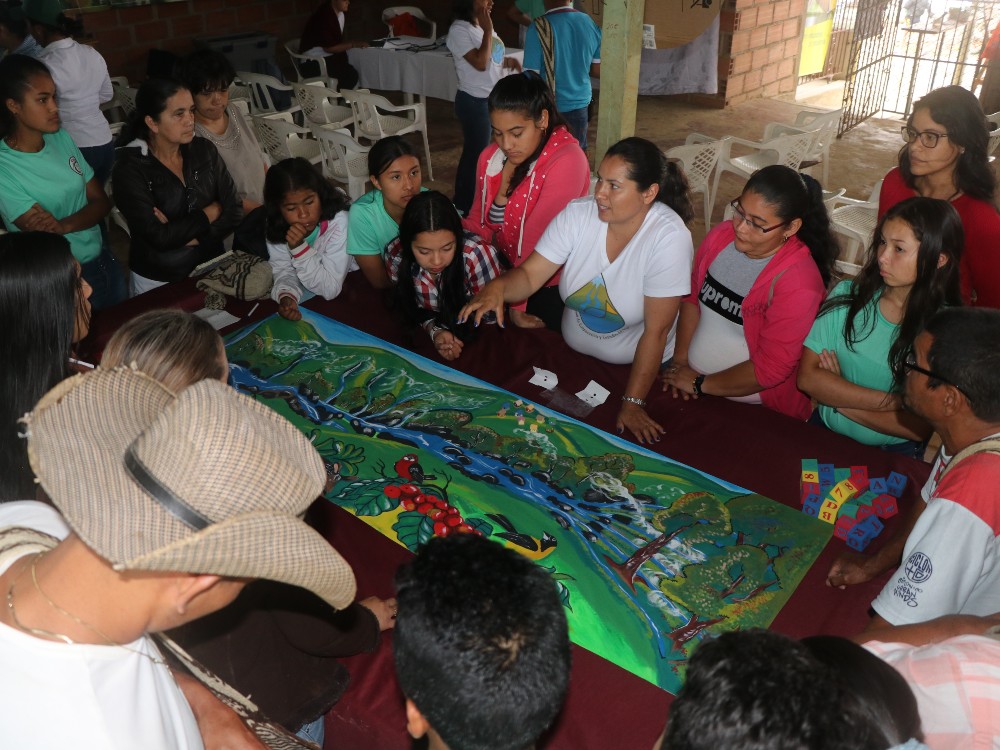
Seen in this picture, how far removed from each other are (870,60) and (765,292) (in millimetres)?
7585

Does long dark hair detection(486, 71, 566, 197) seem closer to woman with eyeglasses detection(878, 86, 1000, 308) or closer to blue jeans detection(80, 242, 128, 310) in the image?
woman with eyeglasses detection(878, 86, 1000, 308)

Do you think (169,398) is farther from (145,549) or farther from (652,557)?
(652,557)

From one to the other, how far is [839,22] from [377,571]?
984cm

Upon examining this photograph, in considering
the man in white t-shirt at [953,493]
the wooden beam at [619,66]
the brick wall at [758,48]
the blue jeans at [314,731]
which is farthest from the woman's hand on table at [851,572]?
the brick wall at [758,48]

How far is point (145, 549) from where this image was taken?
0.96 metres

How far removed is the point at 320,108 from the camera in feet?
20.7

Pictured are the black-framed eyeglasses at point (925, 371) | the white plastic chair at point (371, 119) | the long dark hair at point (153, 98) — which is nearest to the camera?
the black-framed eyeglasses at point (925, 371)

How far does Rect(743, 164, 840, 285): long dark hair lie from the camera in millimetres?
2281

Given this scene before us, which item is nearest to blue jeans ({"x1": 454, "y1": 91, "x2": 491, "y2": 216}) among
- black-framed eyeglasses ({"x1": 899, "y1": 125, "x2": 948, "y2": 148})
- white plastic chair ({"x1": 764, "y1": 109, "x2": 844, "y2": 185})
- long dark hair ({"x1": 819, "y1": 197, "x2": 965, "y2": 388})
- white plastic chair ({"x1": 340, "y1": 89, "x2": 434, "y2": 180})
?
white plastic chair ({"x1": 340, "y1": 89, "x2": 434, "y2": 180})

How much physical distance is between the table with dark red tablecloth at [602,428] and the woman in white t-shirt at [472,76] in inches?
101

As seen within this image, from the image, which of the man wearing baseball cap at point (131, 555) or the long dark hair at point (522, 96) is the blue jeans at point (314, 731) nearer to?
the man wearing baseball cap at point (131, 555)

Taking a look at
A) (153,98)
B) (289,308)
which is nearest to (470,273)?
(289,308)

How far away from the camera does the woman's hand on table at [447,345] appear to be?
2.62m

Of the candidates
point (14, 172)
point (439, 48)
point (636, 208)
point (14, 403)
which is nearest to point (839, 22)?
point (439, 48)
